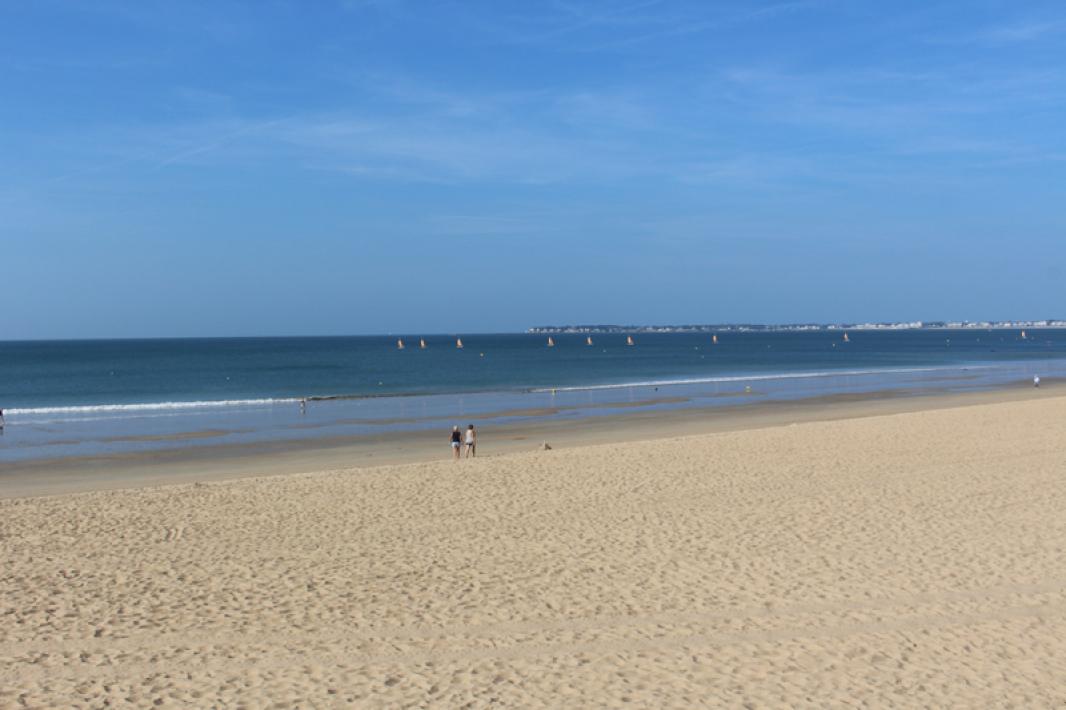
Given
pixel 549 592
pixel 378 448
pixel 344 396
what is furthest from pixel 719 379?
pixel 549 592

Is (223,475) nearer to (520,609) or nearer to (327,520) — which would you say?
(327,520)

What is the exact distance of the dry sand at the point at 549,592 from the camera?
25.4ft

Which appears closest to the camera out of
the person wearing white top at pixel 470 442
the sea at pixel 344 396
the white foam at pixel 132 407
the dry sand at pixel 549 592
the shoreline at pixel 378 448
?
the dry sand at pixel 549 592

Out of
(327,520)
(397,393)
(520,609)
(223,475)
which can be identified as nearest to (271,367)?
(397,393)

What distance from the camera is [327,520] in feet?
48.9

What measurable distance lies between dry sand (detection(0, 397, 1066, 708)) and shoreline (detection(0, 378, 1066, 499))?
15.3 feet

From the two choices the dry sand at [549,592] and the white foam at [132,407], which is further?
the white foam at [132,407]

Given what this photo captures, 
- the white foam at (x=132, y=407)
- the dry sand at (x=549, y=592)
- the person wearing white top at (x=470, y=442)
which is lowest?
the dry sand at (x=549, y=592)

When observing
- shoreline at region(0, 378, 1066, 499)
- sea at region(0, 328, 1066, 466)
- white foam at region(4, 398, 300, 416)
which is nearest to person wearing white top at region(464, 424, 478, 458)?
shoreline at region(0, 378, 1066, 499)

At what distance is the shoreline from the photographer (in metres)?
22.4

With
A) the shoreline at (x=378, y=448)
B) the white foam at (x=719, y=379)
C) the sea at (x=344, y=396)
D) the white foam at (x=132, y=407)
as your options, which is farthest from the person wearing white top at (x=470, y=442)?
the white foam at (x=719, y=379)

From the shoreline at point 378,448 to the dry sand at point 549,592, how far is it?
184 inches

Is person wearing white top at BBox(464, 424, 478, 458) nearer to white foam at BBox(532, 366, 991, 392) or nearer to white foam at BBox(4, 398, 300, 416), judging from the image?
white foam at BBox(4, 398, 300, 416)

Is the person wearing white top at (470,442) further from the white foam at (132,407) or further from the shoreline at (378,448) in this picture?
the white foam at (132,407)
